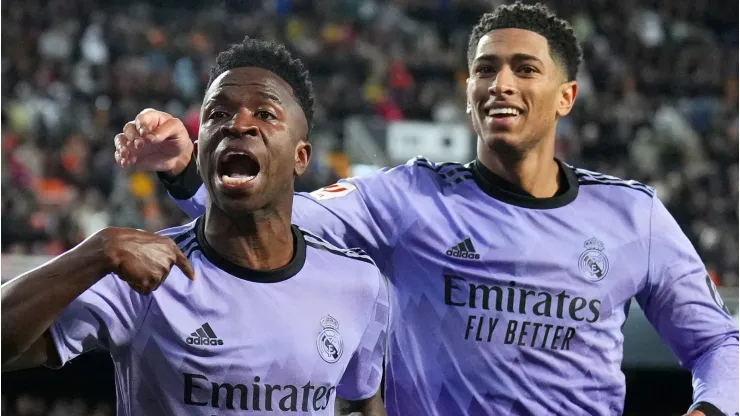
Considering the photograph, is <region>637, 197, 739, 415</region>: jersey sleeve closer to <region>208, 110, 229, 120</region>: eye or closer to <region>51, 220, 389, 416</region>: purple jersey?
<region>51, 220, 389, 416</region>: purple jersey

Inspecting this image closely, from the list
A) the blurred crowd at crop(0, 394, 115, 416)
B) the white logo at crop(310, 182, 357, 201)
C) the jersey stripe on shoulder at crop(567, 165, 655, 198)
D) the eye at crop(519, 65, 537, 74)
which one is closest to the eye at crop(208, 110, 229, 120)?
the white logo at crop(310, 182, 357, 201)

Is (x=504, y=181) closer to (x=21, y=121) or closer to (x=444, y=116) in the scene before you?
(x=21, y=121)

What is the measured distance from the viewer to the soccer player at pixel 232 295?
8.92 feet

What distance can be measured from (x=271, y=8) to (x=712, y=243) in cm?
762

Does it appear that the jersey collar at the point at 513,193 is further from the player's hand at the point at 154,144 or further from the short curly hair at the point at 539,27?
the player's hand at the point at 154,144

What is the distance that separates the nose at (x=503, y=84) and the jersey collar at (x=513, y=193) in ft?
1.09

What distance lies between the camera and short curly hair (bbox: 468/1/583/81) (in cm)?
418

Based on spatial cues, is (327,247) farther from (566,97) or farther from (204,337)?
(566,97)

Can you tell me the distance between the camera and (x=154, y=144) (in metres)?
3.53

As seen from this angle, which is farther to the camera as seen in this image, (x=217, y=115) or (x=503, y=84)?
(x=503, y=84)

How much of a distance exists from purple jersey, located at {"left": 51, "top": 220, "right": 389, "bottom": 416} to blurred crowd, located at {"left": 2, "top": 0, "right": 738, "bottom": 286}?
306 inches

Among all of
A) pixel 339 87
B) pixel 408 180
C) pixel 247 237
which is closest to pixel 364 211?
pixel 408 180

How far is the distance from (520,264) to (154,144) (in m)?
1.38

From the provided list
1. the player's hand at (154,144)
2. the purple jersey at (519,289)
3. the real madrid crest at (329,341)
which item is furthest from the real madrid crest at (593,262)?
the player's hand at (154,144)
